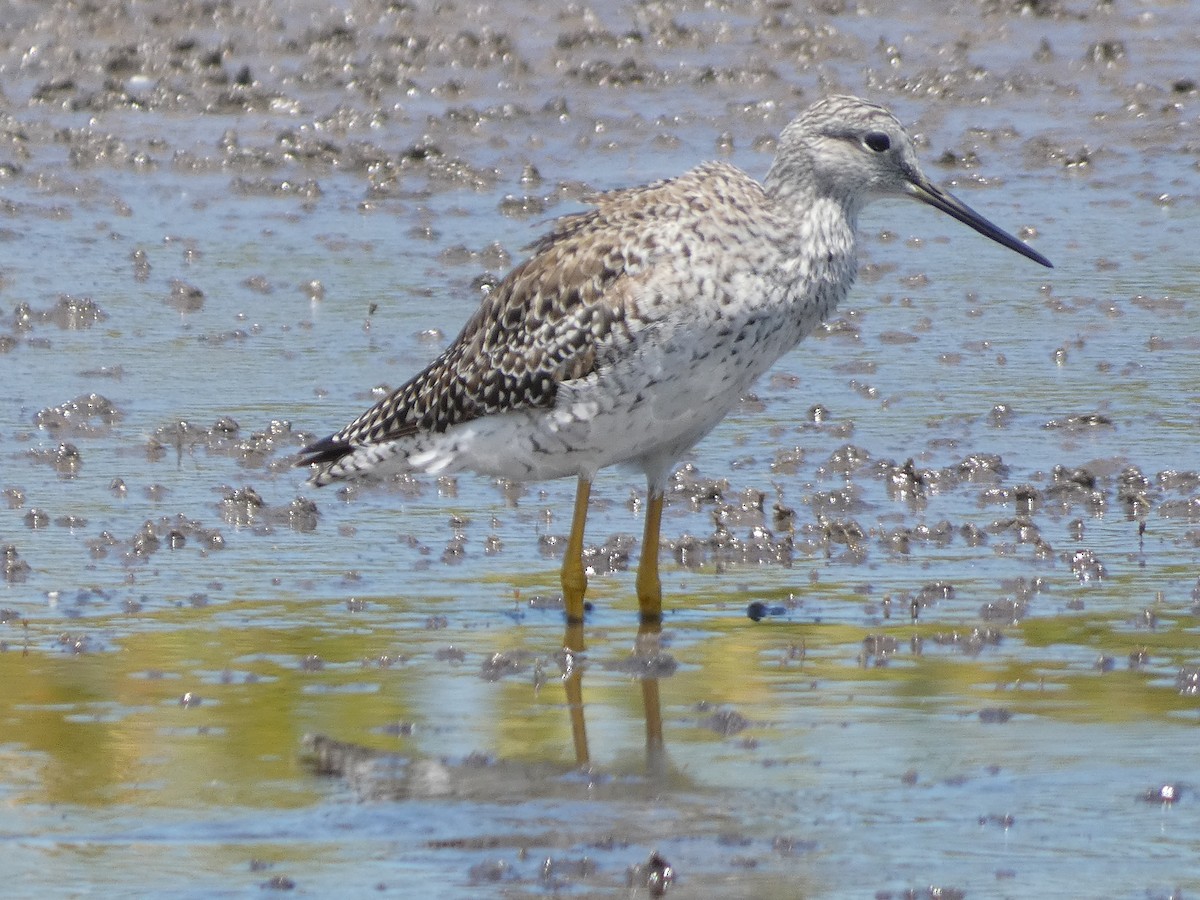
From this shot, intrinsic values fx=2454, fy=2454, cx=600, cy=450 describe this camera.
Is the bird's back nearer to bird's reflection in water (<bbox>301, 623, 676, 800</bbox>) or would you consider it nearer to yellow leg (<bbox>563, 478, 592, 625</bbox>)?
yellow leg (<bbox>563, 478, 592, 625</bbox>)

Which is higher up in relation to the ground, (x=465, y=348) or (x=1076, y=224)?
(x=1076, y=224)

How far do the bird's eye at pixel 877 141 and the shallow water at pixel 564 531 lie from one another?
1439mm

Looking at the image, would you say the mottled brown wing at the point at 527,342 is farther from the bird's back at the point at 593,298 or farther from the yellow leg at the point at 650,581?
the yellow leg at the point at 650,581

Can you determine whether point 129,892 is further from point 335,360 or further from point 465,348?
point 335,360

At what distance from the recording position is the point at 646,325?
7.80m

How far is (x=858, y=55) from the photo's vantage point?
19.0 metres

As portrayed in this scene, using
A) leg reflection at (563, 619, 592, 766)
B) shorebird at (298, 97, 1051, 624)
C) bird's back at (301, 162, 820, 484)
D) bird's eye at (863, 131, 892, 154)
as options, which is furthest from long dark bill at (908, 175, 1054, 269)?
leg reflection at (563, 619, 592, 766)

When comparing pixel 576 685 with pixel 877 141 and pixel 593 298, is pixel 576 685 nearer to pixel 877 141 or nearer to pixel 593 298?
pixel 593 298

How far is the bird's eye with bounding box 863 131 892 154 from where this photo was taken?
8328 millimetres

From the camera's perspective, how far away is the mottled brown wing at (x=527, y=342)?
7.98 metres

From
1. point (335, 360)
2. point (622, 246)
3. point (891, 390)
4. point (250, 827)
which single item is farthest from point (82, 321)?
point (250, 827)

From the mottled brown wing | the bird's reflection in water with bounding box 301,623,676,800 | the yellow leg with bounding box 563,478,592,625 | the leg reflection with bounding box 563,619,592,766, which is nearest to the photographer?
the bird's reflection in water with bounding box 301,623,676,800

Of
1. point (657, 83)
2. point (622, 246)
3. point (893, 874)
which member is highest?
point (657, 83)

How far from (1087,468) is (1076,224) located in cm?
485
